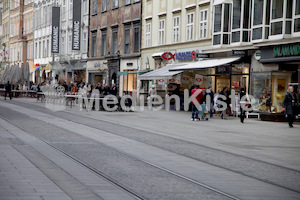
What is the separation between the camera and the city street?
779cm

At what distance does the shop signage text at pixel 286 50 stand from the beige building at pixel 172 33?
656 centimetres

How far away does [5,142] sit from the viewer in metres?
13.7

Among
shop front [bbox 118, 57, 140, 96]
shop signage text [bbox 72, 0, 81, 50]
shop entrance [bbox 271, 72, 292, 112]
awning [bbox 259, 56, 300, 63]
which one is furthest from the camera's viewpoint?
shop signage text [bbox 72, 0, 81, 50]

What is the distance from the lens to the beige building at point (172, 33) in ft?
110

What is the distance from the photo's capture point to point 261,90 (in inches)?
1104

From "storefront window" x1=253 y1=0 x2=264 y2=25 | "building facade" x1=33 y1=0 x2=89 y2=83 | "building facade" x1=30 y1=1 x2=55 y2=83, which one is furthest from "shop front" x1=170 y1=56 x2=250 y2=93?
"building facade" x1=30 y1=1 x2=55 y2=83

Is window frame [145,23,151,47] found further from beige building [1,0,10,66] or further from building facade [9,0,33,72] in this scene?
beige building [1,0,10,66]

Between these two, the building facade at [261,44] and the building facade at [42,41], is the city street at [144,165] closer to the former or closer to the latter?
the building facade at [261,44]

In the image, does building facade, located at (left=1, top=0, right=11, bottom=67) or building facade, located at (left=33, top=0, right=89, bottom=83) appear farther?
building facade, located at (left=1, top=0, right=11, bottom=67)

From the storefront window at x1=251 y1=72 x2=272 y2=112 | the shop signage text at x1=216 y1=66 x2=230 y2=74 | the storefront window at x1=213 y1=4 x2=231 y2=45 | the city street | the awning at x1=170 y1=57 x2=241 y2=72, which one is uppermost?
the storefront window at x1=213 y1=4 x2=231 y2=45

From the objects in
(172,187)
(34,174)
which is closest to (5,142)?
(34,174)

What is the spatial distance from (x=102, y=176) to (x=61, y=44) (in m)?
53.5

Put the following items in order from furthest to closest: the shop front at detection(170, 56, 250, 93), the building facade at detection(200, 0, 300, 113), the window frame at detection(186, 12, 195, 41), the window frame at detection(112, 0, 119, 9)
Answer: the window frame at detection(112, 0, 119, 9) → the window frame at detection(186, 12, 195, 41) → the shop front at detection(170, 56, 250, 93) → the building facade at detection(200, 0, 300, 113)

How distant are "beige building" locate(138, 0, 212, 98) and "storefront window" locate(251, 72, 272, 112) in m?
5.03
